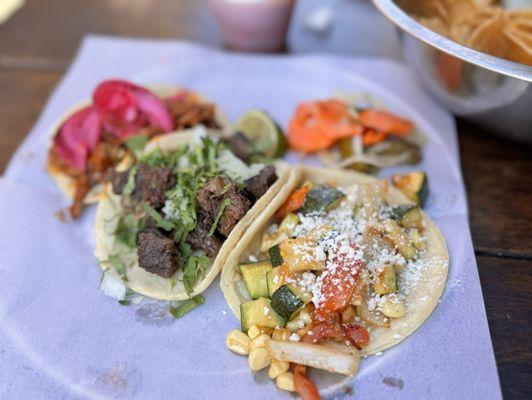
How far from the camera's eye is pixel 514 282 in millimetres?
2602

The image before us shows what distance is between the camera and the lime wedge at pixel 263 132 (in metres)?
3.22

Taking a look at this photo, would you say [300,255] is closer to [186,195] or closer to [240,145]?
[186,195]

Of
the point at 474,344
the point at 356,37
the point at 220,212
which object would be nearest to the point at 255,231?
the point at 220,212

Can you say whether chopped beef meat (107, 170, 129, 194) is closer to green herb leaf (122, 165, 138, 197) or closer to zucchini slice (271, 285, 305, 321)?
green herb leaf (122, 165, 138, 197)

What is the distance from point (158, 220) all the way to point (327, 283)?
941mm

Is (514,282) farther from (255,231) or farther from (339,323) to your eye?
(255,231)

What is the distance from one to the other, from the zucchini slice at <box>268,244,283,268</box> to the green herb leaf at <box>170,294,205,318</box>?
407 mm

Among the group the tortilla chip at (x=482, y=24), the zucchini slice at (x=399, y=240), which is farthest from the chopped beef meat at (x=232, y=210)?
the tortilla chip at (x=482, y=24)

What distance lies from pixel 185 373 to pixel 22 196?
1520 mm

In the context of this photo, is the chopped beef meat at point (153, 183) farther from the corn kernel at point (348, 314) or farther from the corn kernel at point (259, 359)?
the corn kernel at point (348, 314)

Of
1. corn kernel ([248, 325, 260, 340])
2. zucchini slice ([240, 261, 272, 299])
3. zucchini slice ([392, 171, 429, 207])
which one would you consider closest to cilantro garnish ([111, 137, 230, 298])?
zucchini slice ([240, 261, 272, 299])

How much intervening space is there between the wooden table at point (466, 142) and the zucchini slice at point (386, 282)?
1.69ft

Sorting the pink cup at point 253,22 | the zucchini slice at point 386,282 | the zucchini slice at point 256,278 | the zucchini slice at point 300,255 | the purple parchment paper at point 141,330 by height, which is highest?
the pink cup at point 253,22

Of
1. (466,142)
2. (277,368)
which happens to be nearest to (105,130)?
(277,368)
